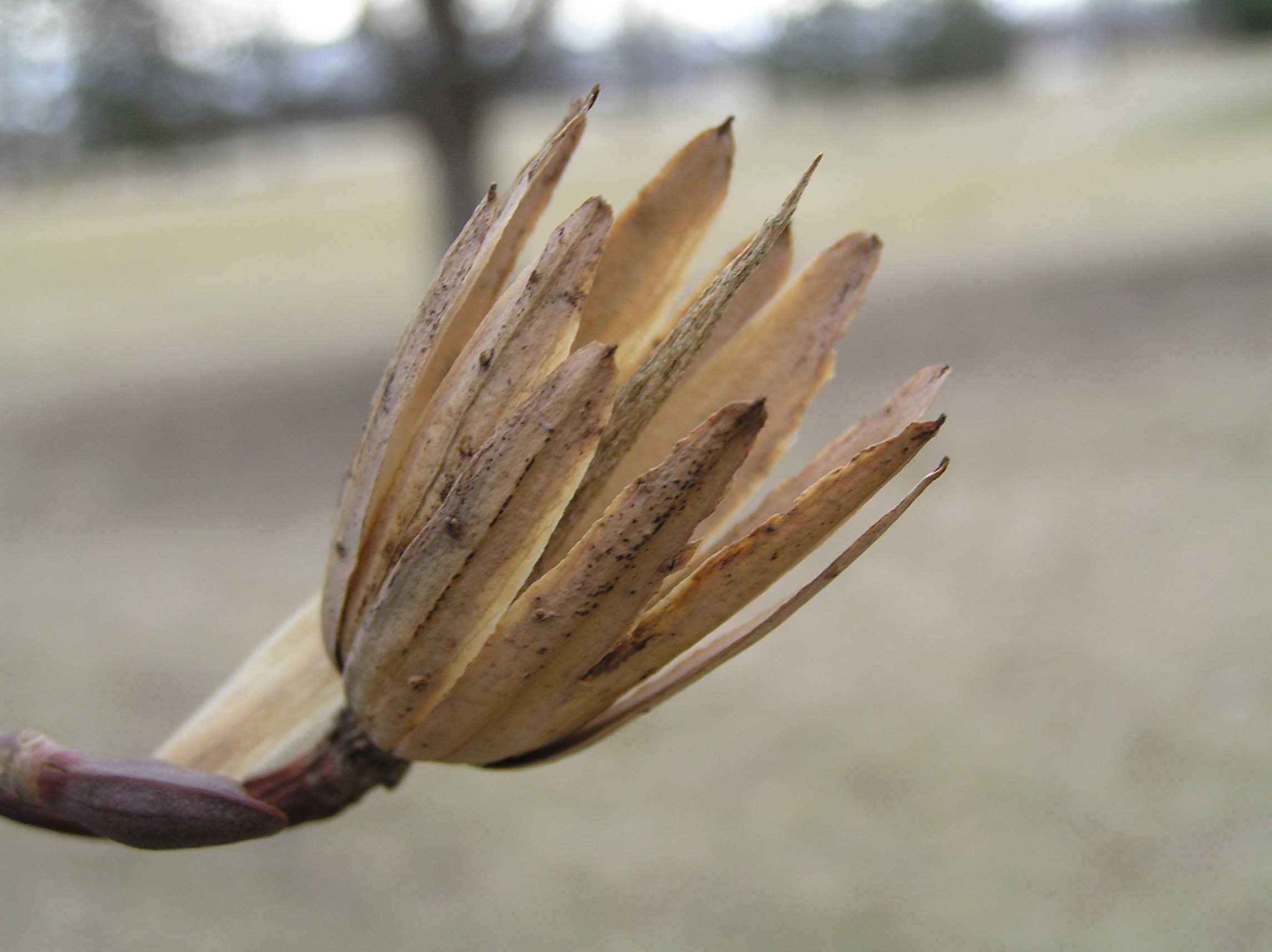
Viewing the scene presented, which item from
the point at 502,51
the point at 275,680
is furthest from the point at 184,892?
the point at 502,51

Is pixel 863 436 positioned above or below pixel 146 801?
above

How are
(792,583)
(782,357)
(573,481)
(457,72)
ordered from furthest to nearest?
(457,72) → (792,583) → (782,357) → (573,481)

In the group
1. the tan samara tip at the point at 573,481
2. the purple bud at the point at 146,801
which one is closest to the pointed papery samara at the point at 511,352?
the tan samara tip at the point at 573,481

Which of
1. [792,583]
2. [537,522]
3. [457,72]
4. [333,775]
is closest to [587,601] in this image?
[537,522]

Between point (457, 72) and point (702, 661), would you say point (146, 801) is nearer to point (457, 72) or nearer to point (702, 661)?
point (702, 661)

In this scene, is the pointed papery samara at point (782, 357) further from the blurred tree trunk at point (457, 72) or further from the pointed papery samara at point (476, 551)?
the blurred tree trunk at point (457, 72)

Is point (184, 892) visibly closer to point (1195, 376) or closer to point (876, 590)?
point (876, 590)
